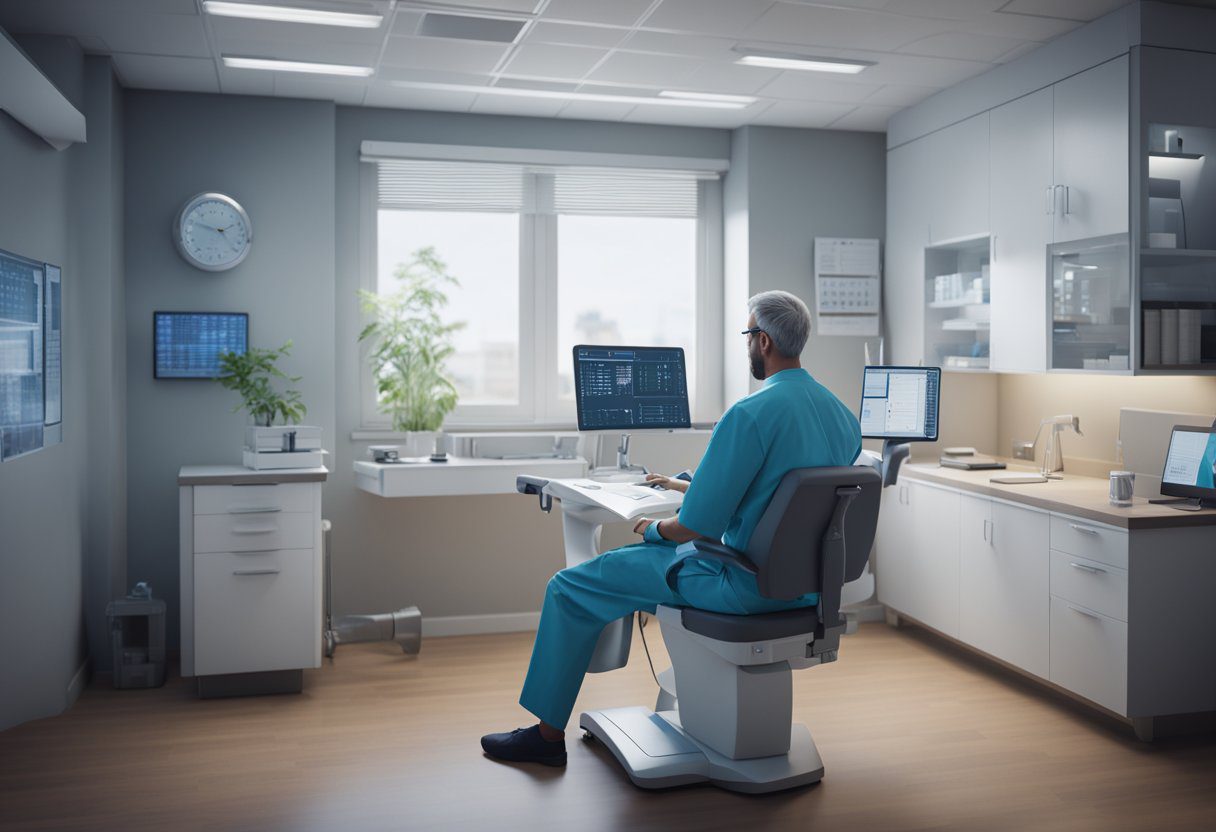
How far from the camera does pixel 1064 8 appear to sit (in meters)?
3.60

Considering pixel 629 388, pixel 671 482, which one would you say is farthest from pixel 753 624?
pixel 629 388

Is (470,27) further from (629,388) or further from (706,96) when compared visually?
(629,388)

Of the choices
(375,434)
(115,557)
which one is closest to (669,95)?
(375,434)

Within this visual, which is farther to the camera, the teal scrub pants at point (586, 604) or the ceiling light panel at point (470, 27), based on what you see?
the ceiling light panel at point (470, 27)

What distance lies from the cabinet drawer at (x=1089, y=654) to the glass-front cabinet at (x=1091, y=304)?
35.2 inches

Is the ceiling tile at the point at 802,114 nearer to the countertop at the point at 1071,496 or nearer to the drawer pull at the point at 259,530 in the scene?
the countertop at the point at 1071,496

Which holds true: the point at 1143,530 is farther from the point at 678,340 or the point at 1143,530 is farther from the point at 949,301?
the point at 678,340

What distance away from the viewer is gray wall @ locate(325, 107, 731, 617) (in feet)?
16.1

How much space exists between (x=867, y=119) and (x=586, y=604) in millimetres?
3054

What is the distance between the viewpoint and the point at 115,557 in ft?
14.3

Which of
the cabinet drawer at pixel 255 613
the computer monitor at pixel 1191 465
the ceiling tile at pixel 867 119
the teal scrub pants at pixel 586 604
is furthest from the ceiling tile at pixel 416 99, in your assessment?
the computer monitor at pixel 1191 465

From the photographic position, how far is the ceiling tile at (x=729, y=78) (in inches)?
167

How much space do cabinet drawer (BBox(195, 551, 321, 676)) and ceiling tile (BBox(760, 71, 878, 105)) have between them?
277 cm

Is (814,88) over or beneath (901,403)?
over
